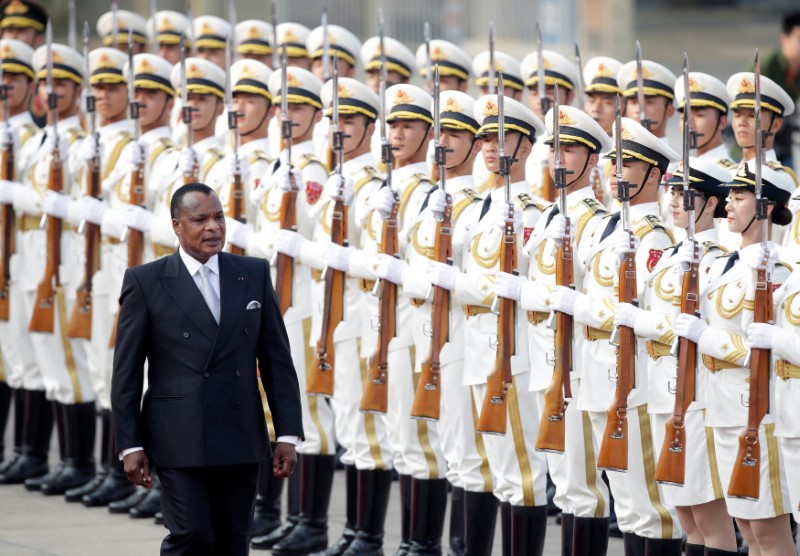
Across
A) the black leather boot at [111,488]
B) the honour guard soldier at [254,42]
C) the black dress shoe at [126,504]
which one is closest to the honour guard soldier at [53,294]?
the black leather boot at [111,488]

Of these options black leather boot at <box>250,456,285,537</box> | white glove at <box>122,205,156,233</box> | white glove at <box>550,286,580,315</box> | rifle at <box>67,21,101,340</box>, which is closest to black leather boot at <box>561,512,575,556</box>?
white glove at <box>550,286,580,315</box>

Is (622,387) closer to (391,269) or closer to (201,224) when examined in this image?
(391,269)

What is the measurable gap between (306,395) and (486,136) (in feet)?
6.09

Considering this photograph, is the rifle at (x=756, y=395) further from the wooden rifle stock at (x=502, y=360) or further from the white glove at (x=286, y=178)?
the white glove at (x=286, y=178)

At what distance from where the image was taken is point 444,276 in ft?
31.4

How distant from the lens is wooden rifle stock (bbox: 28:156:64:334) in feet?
38.9

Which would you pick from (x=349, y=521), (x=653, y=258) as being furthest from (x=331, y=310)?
(x=653, y=258)

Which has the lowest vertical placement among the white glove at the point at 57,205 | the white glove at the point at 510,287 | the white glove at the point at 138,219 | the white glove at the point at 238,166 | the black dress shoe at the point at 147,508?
the black dress shoe at the point at 147,508

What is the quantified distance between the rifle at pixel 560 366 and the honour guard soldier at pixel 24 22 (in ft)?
20.6

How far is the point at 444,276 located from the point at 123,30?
5.96m

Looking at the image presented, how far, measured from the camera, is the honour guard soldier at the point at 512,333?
937 centimetres

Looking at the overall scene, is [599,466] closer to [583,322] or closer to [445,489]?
[583,322]

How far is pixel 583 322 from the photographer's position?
8953mm

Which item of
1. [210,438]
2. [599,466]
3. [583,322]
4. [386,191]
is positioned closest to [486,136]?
[386,191]
